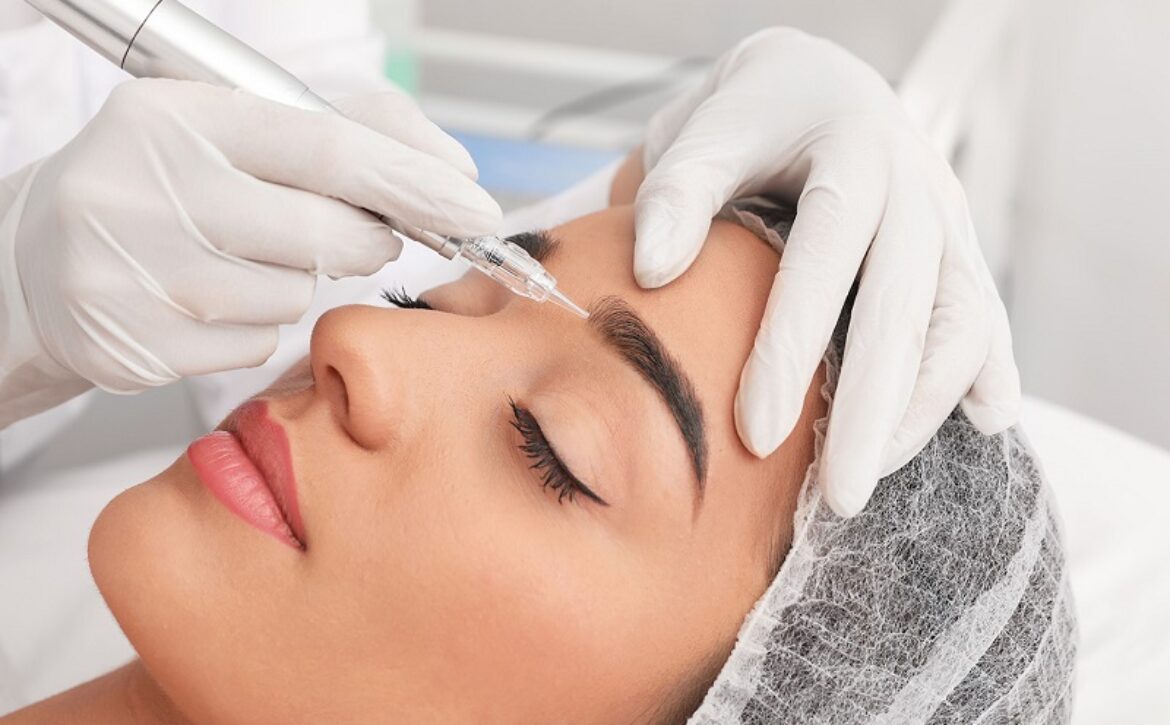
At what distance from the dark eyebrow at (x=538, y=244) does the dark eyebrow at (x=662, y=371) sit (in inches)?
4.5

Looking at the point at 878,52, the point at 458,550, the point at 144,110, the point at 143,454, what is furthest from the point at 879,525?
the point at 878,52

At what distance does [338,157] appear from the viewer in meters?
0.93

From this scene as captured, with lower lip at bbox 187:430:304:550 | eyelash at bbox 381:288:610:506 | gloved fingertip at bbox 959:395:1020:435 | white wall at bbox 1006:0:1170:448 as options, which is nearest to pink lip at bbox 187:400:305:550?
lower lip at bbox 187:430:304:550

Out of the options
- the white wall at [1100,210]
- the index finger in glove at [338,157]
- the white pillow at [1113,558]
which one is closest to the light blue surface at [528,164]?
the white wall at [1100,210]

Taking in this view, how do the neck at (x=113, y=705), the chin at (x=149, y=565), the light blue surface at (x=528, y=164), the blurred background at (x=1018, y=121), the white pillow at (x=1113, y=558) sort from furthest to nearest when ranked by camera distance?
the light blue surface at (x=528, y=164), the blurred background at (x=1018, y=121), the white pillow at (x=1113, y=558), the neck at (x=113, y=705), the chin at (x=149, y=565)

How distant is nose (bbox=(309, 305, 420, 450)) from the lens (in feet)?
3.04

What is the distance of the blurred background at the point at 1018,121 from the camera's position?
2.14m

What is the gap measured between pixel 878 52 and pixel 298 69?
143 centimetres

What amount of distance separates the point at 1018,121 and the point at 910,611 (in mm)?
1550

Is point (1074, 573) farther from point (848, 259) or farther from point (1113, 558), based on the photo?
point (848, 259)

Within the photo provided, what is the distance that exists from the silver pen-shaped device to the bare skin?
0.06 metres

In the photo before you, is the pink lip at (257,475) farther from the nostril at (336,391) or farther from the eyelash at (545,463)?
the eyelash at (545,463)

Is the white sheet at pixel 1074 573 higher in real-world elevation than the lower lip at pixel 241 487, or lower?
lower

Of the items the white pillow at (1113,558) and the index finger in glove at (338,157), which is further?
the white pillow at (1113,558)
